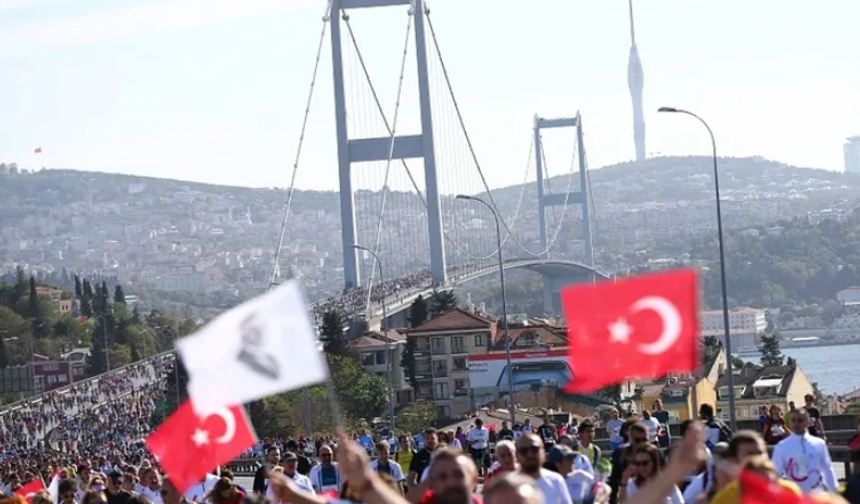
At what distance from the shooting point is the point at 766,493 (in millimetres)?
5363

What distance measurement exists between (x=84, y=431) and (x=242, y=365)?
72.5 meters

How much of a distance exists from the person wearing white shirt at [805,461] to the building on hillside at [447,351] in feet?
237

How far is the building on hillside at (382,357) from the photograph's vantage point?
8275 cm

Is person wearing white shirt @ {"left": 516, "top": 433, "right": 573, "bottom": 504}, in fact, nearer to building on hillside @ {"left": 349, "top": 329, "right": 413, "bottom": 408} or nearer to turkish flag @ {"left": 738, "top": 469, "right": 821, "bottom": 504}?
turkish flag @ {"left": 738, "top": 469, "right": 821, "bottom": 504}

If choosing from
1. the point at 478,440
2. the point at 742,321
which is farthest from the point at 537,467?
the point at 742,321


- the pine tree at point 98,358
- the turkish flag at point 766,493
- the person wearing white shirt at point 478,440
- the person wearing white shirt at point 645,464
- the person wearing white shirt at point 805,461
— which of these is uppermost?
the turkish flag at point 766,493

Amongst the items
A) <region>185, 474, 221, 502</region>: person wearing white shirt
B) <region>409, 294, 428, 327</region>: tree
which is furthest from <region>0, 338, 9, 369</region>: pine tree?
<region>185, 474, 221, 502</region>: person wearing white shirt

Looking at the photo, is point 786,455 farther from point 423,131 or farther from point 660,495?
point 423,131

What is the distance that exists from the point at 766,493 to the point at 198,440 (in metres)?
3.96

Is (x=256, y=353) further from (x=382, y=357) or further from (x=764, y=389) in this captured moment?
(x=382, y=357)

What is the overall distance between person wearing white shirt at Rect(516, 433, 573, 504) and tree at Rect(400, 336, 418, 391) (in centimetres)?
7482

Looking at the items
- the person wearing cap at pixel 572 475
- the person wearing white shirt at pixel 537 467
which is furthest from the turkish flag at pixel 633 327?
the person wearing cap at pixel 572 475

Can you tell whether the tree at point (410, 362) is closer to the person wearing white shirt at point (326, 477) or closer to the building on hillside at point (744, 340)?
the person wearing white shirt at point (326, 477)

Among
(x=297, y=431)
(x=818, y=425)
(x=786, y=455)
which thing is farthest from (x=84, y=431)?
(x=786, y=455)
